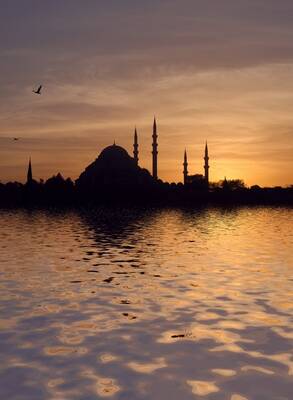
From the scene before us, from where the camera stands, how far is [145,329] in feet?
48.2

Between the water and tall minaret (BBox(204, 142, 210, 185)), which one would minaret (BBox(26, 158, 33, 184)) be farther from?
the water

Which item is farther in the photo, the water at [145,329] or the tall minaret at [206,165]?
the tall minaret at [206,165]

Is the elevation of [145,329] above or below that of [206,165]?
below

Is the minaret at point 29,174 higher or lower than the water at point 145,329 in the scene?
higher

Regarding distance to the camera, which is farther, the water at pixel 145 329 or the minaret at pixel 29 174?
the minaret at pixel 29 174

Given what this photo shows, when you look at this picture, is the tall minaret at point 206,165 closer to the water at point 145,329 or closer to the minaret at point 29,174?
the minaret at point 29,174

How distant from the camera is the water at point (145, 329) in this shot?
34.7 feet

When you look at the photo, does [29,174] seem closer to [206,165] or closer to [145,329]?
[206,165]

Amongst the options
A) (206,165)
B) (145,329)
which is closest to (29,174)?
(206,165)

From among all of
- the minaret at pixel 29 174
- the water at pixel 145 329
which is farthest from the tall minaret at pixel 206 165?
the water at pixel 145 329

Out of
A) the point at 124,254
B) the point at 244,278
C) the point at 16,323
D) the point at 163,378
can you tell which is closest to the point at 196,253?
the point at 124,254

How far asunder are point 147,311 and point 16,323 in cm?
383

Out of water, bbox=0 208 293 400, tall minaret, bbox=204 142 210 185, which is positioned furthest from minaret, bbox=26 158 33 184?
water, bbox=0 208 293 400

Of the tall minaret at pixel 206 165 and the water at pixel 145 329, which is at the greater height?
the tall minaret at pixel 206 165
